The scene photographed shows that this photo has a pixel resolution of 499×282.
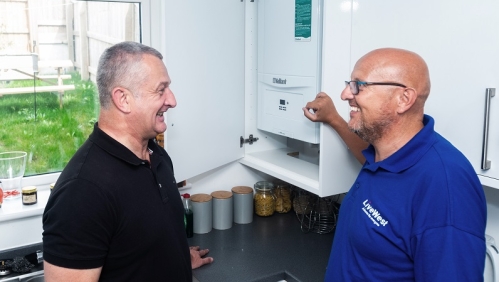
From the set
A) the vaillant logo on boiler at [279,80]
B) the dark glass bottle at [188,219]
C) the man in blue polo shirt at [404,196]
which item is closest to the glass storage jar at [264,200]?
the dark glass bottle at [188,219]

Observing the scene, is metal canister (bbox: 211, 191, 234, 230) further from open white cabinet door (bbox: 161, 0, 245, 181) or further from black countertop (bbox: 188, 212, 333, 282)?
open white cabinet door (bbox: 161, 0, 245, 181)

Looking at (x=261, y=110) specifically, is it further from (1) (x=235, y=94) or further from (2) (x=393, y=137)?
(2) (x=393, y=137)

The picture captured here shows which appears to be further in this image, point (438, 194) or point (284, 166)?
point (284, 166)

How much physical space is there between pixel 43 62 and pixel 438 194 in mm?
1689

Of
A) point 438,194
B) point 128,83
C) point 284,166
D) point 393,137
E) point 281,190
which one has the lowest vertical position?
point 281,190

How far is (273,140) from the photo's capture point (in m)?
2.55

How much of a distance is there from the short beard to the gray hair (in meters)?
0.59

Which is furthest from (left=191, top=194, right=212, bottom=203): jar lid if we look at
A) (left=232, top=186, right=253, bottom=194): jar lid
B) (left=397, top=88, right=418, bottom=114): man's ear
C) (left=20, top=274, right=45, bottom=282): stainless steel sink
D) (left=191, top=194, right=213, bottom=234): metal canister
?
(left=397, top=88, right=418, bottom=114): man's ear

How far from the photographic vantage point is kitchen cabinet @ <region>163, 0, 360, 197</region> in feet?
6.48

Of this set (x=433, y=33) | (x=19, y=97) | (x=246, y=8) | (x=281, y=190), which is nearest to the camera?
(x=433, y=33)

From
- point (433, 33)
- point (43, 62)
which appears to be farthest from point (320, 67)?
point (43, 62)

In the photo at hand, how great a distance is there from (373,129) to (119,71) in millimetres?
678

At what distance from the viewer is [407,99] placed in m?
1.34

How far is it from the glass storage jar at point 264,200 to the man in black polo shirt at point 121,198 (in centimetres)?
99
